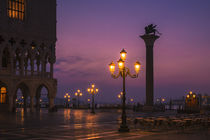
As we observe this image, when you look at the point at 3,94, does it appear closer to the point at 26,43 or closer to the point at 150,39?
the point at 26,43

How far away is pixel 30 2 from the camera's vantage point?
48688 millimetres

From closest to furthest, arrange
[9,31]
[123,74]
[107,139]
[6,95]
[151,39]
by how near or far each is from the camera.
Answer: [107,139]
[123,74]
[9,31]
[6,95]
[151,39]

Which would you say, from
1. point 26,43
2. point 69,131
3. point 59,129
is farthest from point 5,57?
point 69,131

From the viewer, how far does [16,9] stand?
4716cm

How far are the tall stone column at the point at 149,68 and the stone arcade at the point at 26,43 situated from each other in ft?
48.8

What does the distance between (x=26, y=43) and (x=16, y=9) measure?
5.10m

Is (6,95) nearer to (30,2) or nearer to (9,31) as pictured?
(9,31)

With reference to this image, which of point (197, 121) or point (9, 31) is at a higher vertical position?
point (9, 31)

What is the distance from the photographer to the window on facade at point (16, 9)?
46.2 metres

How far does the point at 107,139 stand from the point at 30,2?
3624 cm

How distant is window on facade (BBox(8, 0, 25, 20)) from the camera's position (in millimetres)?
46250

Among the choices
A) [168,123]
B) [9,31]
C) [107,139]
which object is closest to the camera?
[107,139]

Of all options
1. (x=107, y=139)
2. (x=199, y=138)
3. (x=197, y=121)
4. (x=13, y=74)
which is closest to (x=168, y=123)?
(x=197, y=121)

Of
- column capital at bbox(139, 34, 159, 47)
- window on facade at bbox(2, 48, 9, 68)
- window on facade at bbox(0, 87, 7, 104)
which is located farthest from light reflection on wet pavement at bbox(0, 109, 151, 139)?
column capital at bbox(139, 34, 159, 47)
